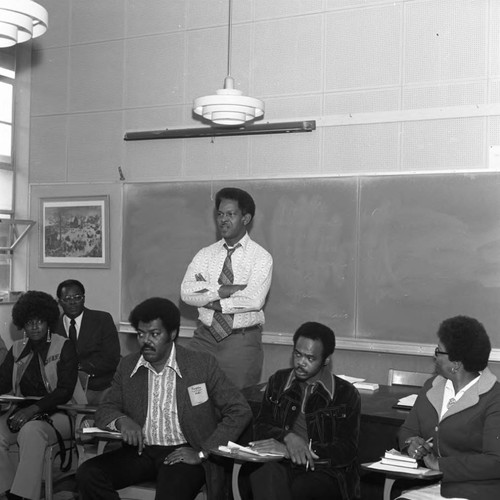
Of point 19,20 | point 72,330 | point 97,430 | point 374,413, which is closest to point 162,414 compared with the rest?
point 97,430

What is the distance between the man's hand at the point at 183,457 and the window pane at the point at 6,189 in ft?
12.4

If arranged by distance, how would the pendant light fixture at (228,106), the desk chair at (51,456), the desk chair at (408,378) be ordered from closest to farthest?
the desk chair at (51,456)
the desk chair at (408,378)
the pendant light fixture at (228,106)

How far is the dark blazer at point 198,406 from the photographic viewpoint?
352 centimetres

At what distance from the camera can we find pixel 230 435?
11.5 feet

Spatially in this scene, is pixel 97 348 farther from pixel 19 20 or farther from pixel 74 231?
pixel 19 20

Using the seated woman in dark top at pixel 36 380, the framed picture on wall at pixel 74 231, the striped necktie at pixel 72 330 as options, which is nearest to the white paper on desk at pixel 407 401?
the seated woman in dark top at pixel 36 380

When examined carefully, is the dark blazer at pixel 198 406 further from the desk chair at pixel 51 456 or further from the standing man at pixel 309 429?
the desk chair at pixel 51 456

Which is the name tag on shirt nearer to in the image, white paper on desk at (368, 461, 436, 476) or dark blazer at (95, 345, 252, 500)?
dark blazer at (95, 345, 252, 500)

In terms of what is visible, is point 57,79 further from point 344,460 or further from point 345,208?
point 344,460

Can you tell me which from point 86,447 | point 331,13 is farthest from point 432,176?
point 86,447

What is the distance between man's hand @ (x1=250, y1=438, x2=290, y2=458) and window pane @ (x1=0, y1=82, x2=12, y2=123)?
170 inches

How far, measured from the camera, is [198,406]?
11.8ft

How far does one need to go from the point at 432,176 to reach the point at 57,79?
133 inches

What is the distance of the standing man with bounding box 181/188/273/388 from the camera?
457 cm
